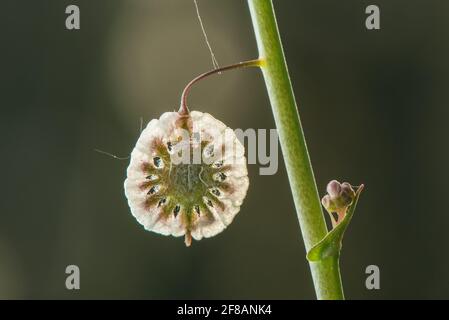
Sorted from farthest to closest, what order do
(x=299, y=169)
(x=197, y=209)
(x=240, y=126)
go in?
(x=240, y=126) → (x=197, y=209) → (x=299, y=169)

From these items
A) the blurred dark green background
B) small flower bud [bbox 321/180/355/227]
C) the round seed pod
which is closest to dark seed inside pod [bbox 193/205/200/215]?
the round seed pod

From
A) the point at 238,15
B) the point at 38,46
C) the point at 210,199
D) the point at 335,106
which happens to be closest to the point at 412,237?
the point at 335,106

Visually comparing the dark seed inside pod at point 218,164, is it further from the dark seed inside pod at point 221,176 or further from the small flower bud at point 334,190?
the small flower bud at point 334,190

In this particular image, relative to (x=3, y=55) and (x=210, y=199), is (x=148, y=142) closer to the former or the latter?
(x=210, y=199)

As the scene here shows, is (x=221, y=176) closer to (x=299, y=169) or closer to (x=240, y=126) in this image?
(x=299, y=169)

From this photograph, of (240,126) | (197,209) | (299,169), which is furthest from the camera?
(240,126)

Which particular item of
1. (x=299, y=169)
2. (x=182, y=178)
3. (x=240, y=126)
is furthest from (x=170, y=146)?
(x=240, y=126)

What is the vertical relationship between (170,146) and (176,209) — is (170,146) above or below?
above

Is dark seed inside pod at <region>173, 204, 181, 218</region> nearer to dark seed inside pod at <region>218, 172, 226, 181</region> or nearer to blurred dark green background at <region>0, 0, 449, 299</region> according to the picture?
dark seed inside pod at <region>218, 172, 226, 181</region>
